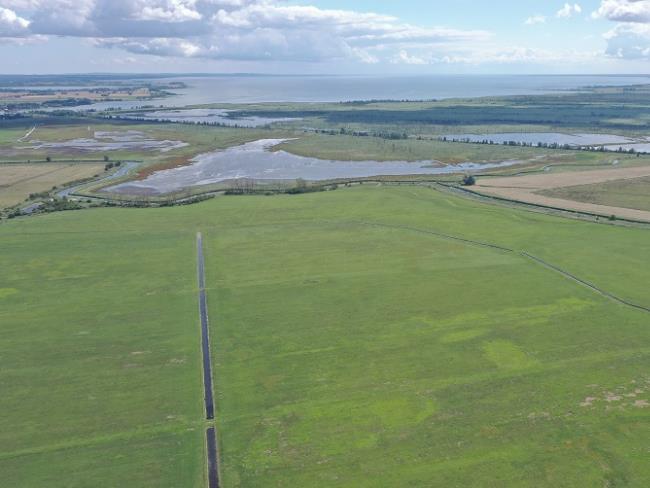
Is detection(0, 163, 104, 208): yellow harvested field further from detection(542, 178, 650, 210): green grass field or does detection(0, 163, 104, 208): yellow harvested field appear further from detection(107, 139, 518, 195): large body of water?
detection(542, 178, 650, 210): green grass field

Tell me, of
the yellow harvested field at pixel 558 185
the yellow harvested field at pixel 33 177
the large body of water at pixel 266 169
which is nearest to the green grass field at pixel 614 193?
the yellow harvested field at pixel 558 185

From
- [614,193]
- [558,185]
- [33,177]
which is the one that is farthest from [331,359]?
[33,177]

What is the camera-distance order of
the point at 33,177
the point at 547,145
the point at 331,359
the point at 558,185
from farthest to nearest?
the point at 547,145, the point at 33,177, the point at 558,185, the point at 331,359

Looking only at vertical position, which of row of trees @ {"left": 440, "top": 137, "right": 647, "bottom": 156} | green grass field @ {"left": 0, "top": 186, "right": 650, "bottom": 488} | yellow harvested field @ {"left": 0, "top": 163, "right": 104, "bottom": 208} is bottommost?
green grass field @ {"left": 0, "top": 186, "right": 650, "bottom": 488}

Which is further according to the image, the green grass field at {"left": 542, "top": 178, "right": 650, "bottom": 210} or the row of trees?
the row of trees

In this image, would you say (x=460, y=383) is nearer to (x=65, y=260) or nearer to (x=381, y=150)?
(x=65, y=260)

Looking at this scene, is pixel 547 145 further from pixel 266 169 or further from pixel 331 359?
pixel 331 359

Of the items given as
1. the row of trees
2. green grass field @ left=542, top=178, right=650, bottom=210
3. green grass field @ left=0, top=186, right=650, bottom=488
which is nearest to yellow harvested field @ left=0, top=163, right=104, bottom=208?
green grass field @ left=0, top=186, right=650, bottom=488
